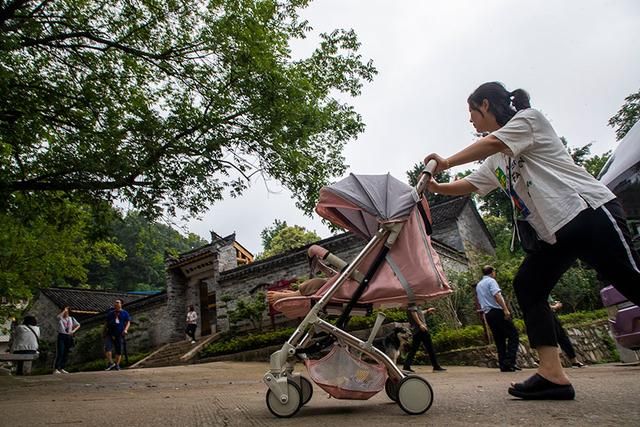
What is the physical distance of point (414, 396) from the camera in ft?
7.11

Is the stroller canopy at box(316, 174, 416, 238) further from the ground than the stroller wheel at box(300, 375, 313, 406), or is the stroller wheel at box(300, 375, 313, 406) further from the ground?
the stroller canopy at box(316, 174, 416, 238)

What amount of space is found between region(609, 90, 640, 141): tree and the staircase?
25.3m

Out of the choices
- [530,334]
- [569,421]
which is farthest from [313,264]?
[569,421]

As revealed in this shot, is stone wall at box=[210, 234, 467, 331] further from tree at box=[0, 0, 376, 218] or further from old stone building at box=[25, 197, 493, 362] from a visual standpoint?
tree at box=[0, 0, 376, 218]

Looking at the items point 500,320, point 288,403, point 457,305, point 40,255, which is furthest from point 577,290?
point 40,255

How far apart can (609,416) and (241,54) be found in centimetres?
687

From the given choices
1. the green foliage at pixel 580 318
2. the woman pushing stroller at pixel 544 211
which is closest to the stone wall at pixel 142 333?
the green foliage at pixel 580 318

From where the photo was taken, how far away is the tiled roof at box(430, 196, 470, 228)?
14617mm

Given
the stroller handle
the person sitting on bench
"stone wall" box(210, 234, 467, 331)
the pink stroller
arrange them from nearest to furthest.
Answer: the pink stroller → the stroller handle → the person sitting on bench → "stone wall" box(210, 234, 467, 331)

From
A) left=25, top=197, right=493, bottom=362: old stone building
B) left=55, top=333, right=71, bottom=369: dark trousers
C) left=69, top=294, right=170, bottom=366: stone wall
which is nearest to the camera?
left=55, top=333, right=71, bottom=369: dark trousers

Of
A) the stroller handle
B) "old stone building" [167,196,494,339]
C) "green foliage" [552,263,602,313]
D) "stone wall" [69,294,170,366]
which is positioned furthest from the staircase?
the stroller handle

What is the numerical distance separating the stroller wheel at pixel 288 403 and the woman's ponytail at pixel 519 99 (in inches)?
76.6

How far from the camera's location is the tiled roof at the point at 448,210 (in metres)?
14.6

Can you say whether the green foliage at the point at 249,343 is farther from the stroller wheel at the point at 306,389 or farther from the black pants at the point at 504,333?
the stroller wheel at the point at 306,389
